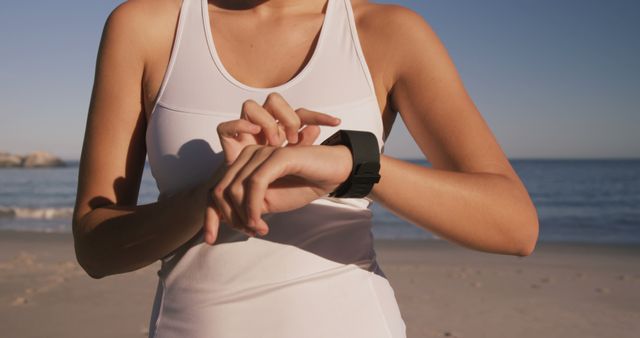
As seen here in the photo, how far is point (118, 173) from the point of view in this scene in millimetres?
1504

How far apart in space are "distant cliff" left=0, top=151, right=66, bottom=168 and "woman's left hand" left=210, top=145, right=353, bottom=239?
70.4 meters

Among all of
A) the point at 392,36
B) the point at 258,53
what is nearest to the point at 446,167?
the point at 392,36

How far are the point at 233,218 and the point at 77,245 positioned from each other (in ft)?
2.02

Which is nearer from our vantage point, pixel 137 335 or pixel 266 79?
pixel 266 79

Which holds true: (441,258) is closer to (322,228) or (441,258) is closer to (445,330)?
(445,330)

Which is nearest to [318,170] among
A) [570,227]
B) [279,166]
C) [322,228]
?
[279,166]

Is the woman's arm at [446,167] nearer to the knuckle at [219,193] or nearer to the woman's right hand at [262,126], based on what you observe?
the woman's right hand at [262,126]

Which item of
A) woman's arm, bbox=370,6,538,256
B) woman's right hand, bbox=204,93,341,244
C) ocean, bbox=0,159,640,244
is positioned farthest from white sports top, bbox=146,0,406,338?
ocean, bbox=0,159,640,244

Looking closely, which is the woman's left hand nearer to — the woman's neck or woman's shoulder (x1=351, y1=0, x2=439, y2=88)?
woman's shoulder (x1=351, y1=0, x2=439, y2=88)

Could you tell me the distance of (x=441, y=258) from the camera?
10.6 metres

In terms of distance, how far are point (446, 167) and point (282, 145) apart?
0.43 m

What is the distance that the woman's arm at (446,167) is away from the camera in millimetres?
1267

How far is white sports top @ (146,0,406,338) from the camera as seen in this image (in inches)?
55.2

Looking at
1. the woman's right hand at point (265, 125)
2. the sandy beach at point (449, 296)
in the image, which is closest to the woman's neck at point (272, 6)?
the woman's right hand at point (265, 125)
